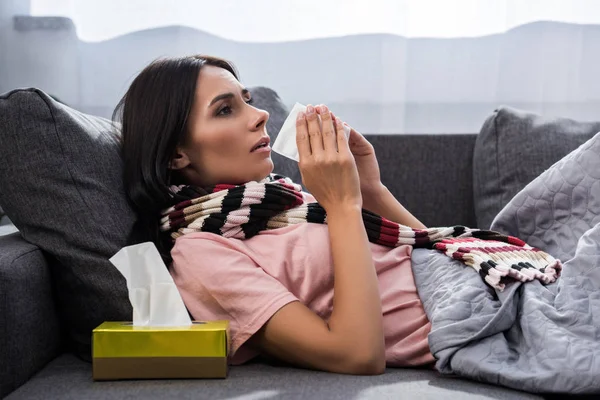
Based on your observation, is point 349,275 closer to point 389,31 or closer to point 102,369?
point 102,369

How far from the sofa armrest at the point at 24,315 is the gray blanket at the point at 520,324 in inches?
25.1

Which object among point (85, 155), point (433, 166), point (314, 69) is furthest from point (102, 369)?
point (314, 69)

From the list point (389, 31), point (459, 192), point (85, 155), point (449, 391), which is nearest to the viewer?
point (449, 391)

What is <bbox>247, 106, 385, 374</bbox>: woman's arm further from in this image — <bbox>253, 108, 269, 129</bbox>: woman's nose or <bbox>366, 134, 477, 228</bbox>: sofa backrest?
<bbox>366, 134, 477, 228</bbox>: sofa backrest

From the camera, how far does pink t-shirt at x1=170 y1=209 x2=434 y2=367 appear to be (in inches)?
45.7

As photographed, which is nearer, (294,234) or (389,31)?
(294,234)

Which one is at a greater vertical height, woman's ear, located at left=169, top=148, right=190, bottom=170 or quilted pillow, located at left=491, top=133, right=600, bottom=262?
woman's ear, located at left=169, top=148, right=190, bottom=170

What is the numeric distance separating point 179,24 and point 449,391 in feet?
5.43

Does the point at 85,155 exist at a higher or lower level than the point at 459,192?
higher

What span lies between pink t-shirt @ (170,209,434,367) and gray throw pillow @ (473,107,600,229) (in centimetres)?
65

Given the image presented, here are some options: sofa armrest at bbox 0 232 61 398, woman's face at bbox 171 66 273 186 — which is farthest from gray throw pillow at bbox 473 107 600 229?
sofa armrest at bbox 0 232 61 398

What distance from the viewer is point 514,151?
1.86 meters

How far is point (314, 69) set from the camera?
235cm

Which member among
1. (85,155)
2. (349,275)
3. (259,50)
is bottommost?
(349,275)
